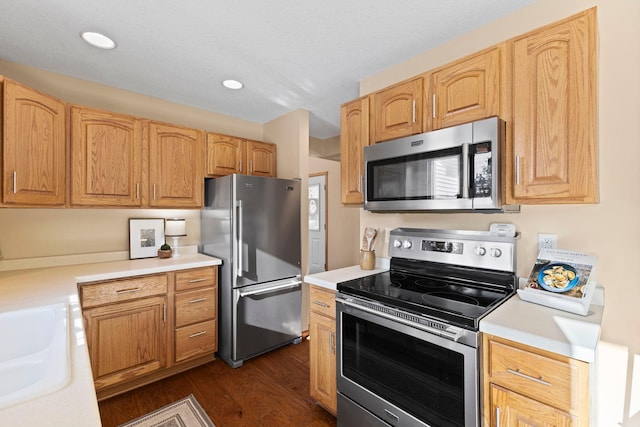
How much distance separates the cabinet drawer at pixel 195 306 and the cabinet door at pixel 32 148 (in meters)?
1.15

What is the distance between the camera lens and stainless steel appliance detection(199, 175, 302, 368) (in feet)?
8.57

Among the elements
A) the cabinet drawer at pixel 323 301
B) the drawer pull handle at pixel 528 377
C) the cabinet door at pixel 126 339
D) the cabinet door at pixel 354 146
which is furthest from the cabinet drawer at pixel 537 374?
the cabinet door at pixel 126 339

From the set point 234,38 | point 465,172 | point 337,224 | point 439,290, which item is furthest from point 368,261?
point 337,224

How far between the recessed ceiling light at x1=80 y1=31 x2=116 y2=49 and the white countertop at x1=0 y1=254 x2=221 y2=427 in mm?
1569

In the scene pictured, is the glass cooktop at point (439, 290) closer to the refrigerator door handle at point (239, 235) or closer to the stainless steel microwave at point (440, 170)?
the stainless steel microwave at point (440, 170)

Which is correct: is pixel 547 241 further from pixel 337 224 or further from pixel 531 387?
pixel 337 224

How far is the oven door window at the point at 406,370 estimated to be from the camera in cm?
128

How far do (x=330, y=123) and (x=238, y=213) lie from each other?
1.80 metres

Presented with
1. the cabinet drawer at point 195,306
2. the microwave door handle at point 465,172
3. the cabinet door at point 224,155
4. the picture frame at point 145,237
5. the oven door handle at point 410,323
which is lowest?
the cabinet drawer at point 195,306

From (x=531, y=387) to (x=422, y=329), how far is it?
16.7 inches

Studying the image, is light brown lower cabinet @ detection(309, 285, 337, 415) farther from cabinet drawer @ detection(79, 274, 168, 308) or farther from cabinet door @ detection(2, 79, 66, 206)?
cabinet door @ detection(2, 79, 66, 206)

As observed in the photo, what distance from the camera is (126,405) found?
6.92 feet

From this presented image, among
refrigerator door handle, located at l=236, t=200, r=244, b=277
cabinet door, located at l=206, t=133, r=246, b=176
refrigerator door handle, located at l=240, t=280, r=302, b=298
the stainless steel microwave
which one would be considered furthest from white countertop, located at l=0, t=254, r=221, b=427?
the stainless steel microwave

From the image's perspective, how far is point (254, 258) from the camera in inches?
106
